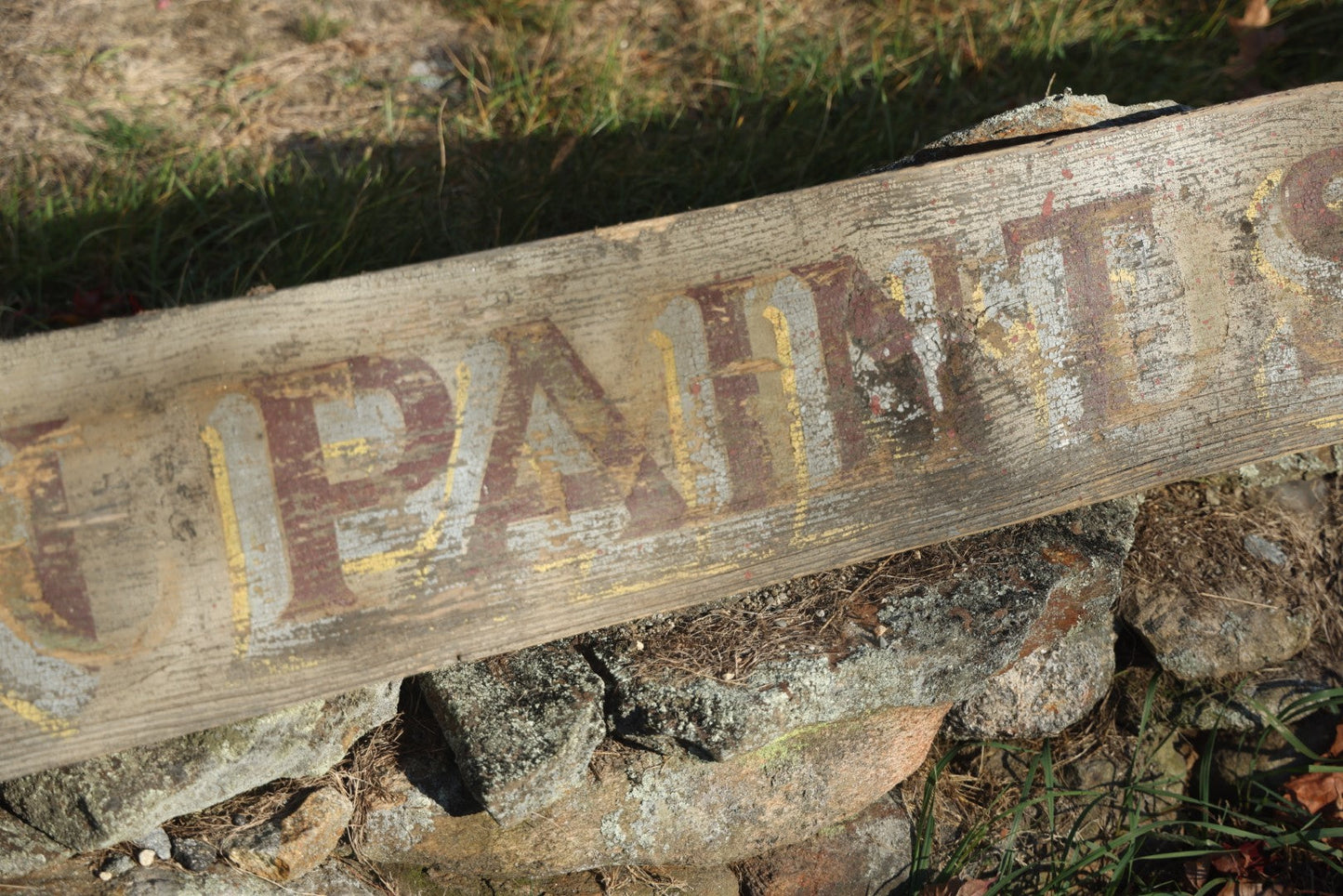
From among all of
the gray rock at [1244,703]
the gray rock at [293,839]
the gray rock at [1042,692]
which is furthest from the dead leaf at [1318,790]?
the gray rock at [293,839]

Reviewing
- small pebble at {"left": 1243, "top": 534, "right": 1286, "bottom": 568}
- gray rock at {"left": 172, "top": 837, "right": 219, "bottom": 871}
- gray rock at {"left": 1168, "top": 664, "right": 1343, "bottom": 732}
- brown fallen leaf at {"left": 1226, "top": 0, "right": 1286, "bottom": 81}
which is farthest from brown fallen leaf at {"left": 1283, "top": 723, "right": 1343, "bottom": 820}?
gray rock at {"left": 172, "top": 837, "right": 219, "bottom": 871}

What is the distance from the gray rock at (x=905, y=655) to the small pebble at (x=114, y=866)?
0.98 m

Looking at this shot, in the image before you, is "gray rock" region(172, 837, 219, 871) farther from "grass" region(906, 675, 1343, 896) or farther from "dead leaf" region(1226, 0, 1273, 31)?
"dead leaf" region(1226, 0, 1273, 31)

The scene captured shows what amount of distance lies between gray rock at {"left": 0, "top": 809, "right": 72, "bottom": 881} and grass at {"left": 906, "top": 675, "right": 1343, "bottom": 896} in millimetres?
1774

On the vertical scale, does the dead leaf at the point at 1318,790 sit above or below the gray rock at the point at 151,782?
below

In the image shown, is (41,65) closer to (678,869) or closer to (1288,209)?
(678,869)

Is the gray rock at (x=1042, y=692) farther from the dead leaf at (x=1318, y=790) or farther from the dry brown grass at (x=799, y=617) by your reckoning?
the dead leaf at (x=1318, y=790)

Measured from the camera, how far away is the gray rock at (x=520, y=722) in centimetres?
198

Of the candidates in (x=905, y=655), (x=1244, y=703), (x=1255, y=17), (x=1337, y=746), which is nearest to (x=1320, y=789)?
(x=1337, y=746)

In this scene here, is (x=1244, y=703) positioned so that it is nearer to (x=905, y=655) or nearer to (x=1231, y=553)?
(x=1231, y=553)

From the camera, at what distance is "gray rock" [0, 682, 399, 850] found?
1936 mm

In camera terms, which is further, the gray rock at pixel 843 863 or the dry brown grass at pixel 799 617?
the gray rock at pixel 843 863

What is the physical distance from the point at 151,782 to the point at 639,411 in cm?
115

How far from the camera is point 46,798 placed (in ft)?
6.39
